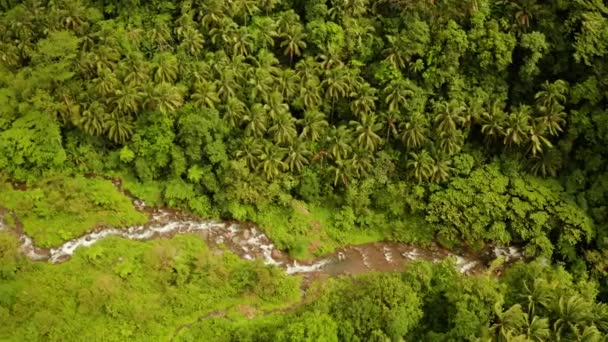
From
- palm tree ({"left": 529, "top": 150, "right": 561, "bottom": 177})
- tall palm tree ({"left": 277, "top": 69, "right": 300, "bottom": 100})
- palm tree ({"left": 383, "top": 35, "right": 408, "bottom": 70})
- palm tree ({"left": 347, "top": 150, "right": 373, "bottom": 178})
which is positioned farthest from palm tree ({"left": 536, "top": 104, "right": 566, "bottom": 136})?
tall palm tree ({"left": 277, "top": 69, "right": 300, "bottom": 100})

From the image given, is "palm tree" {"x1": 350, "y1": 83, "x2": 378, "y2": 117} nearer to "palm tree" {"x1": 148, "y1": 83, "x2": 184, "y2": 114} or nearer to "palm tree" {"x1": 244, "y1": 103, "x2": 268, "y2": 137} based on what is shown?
"palm tree" {"x1": 244, "y1": 103, "x2": 268, "y2": 137}

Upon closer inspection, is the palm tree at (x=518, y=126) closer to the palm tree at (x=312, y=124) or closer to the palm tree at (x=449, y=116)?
the palm tree at (x=449, y=116)

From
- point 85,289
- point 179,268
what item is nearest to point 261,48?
point 179,268

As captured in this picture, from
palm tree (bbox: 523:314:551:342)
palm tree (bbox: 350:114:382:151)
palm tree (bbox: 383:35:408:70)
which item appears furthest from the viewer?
palm tree (bbox: 383:35:408:70)

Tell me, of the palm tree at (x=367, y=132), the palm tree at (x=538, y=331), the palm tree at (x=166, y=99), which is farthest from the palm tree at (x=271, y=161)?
the palm tree at (x=538, y=331)

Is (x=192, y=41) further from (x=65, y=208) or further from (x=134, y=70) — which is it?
(x=65, y=208)

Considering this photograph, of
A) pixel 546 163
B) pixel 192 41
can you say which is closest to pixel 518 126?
pixel 546 163
